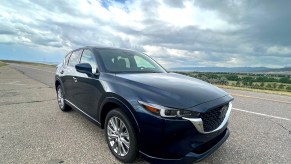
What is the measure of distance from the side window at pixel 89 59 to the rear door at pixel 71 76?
1.10 ft

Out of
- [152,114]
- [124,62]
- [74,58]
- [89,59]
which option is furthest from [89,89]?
[152,114]

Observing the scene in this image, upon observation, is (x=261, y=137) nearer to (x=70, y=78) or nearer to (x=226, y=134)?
(x=226, y=134)

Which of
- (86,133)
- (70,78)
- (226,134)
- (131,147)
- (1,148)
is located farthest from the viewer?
(70,78)

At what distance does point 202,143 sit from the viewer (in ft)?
8.71

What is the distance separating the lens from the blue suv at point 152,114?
2.53 m

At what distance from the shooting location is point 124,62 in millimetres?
4160

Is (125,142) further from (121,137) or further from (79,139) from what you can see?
(79,139)

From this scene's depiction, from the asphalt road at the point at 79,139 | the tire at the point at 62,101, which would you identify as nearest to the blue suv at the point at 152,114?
the asphalt road at the point at 79,139

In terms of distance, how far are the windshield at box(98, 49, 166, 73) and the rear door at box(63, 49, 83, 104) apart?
96 centimetres

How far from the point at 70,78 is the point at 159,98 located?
300 cm

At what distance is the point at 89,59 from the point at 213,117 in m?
2.65

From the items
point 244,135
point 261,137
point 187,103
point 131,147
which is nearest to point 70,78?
point 131,147

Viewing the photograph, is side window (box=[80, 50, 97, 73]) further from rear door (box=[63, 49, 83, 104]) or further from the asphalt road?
the asphalt road

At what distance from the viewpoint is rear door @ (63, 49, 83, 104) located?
473 cm
